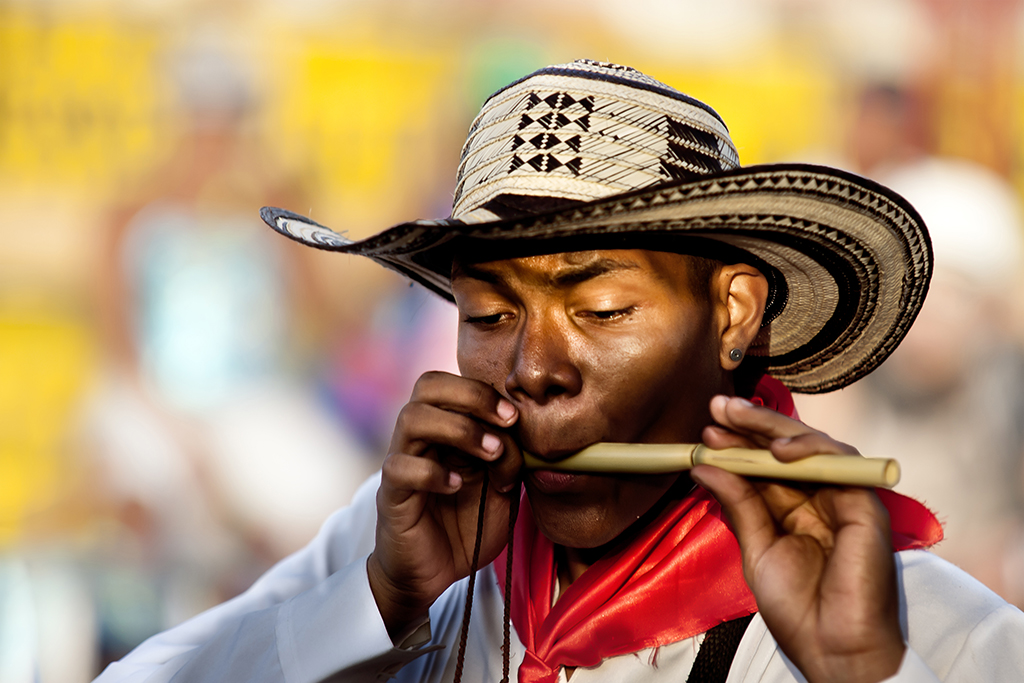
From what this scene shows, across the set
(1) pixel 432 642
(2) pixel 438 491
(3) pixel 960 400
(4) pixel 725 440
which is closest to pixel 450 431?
(2) pixel 438 491

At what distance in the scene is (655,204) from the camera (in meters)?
1.85

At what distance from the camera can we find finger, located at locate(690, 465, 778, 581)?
1732 millimetres

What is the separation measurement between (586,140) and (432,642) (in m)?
1.44

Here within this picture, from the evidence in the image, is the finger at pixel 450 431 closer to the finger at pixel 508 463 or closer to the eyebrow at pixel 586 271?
the finger at pixel 508 463

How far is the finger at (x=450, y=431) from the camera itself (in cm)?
203

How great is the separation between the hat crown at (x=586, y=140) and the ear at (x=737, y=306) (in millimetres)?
263

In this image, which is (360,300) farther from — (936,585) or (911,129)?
(936,585)

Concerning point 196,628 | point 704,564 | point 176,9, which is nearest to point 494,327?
point 704,564

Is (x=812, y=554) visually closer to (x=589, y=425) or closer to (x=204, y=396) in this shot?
(x=589, y=425)

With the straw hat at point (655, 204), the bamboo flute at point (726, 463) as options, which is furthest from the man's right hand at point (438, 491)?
the straw hat at point (655, 204)

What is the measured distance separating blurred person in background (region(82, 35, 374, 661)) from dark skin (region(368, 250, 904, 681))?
4829 mm

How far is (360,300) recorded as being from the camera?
7.59 meters

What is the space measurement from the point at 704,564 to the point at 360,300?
5.73 meters

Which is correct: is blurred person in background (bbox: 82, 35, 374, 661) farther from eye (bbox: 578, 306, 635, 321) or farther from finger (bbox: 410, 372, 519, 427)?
eye (bbox: 578, 306, 635, 321)
